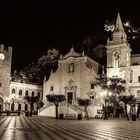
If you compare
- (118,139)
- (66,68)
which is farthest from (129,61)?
(118,139)

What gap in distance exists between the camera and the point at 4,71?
76.6 m

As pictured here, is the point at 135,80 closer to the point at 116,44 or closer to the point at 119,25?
the point at 116,44

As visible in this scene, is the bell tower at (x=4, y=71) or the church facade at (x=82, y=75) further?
the bell tower at (x=4, y=71)

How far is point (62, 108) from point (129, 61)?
18956mm

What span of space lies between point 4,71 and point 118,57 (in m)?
28.9

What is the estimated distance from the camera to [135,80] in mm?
66750

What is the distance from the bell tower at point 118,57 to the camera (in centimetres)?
6588

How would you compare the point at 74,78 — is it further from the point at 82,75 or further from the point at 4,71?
the point at 4,71

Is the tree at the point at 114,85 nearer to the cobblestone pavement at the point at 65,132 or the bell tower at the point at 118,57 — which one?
the bell tower at the point at 118,57

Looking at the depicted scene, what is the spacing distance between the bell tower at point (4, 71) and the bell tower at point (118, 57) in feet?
86.5

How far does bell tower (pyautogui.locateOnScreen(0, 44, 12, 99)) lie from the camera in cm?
7581

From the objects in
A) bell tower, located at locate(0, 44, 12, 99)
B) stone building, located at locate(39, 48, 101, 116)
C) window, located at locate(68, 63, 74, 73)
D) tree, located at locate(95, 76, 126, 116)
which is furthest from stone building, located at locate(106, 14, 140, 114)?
bell tower, located at locate(0, 44, 12, 99)

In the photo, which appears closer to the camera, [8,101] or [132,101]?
[132,101]

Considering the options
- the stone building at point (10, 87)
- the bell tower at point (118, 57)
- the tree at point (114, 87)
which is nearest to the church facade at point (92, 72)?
the bell tower at point (118, 57)
